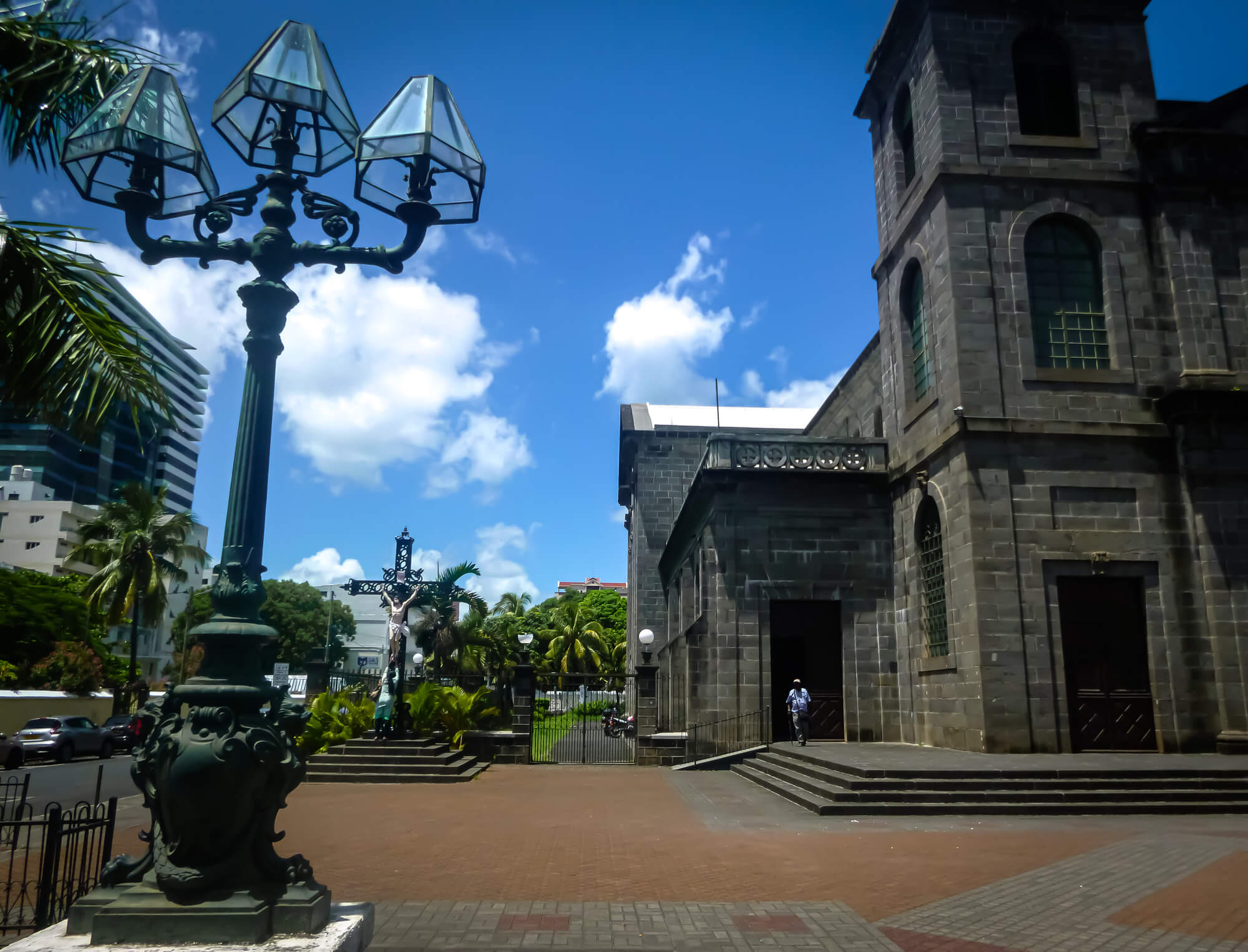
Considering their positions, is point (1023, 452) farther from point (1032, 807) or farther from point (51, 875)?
point (51, 875)

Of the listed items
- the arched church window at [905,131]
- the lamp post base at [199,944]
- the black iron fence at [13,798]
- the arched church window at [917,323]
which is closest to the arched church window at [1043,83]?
the arched church window at [905,131]

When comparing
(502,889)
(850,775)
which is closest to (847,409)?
(850,775)

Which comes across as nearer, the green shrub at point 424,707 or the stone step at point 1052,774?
the stone step at point 1052,774


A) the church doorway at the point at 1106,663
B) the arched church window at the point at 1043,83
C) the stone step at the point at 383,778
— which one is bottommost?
the stone step at the point at 383,778

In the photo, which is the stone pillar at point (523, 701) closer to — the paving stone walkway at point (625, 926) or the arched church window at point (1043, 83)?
the paving stone walkway at point (625, 926)

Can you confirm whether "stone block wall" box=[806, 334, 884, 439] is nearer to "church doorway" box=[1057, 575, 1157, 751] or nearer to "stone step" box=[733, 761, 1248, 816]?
"church doorway" box=[1057, 575, 1157, 751]

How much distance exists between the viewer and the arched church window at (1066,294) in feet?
60.4

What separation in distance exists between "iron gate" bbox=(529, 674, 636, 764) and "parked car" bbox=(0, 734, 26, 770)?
15.9 metres

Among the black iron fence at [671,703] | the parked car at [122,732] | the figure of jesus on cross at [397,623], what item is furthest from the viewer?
the parked car at [122,732]

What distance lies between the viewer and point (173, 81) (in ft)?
18.3

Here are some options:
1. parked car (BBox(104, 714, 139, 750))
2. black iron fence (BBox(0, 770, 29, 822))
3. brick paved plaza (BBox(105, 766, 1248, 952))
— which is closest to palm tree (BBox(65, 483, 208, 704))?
parked car (BBox(104, 714, 139, 750))

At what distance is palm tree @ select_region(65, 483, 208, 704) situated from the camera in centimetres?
3819

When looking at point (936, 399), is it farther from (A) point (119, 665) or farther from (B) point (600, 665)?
(A) point (119, 665)

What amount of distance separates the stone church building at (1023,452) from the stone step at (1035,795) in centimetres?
311
